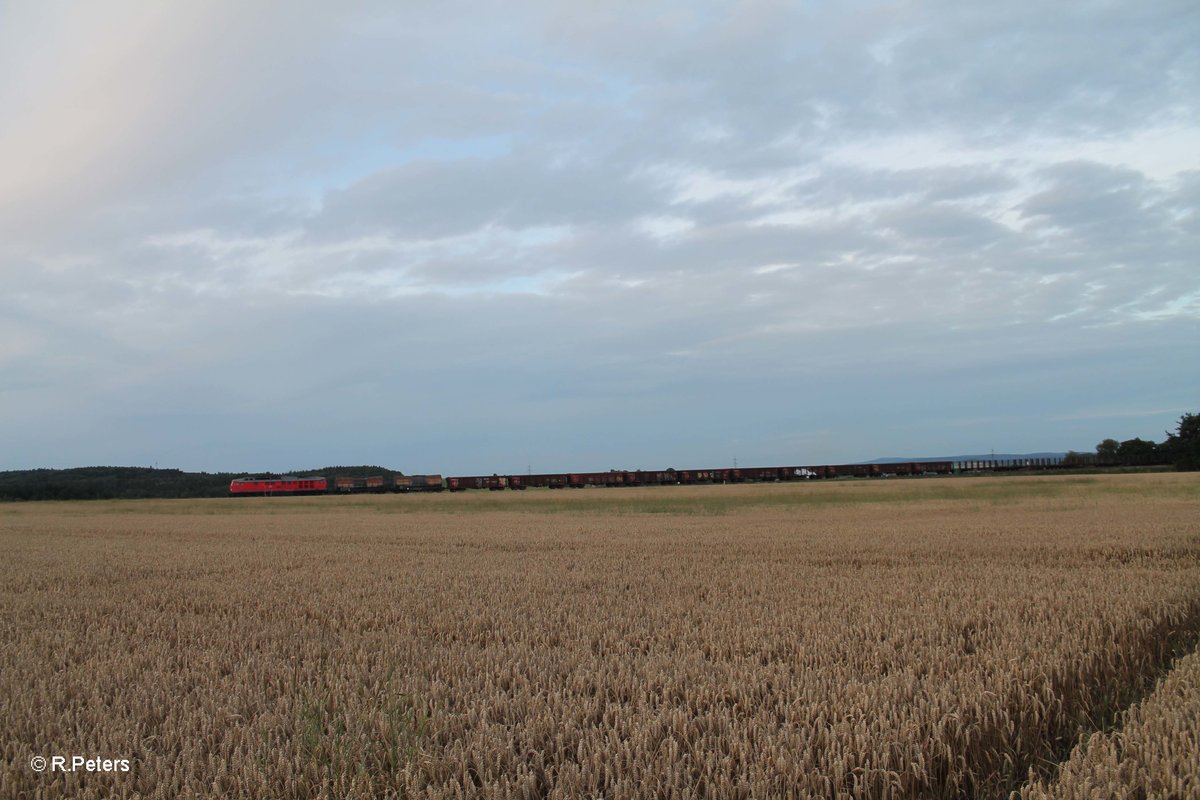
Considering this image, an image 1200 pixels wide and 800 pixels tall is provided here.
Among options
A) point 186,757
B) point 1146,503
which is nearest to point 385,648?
point 186,757

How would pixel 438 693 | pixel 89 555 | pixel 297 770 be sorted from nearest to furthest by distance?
pixel 297 770 → pixel 438 693 → pixel 89 555

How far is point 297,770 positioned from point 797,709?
10.2 ft

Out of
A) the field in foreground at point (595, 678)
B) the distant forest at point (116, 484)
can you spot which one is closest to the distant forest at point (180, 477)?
the distant forest at point (116, 484)

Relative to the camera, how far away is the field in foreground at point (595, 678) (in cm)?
416

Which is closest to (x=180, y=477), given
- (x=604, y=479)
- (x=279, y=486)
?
(x=279, y=486)

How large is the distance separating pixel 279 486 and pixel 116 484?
4842cm

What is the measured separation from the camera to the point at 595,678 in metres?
5.75

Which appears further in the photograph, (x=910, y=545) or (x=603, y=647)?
(x=910, y=545)

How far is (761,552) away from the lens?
1680 centimetres

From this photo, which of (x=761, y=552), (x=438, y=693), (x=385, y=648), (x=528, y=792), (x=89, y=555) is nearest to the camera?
(x=528, y=792)

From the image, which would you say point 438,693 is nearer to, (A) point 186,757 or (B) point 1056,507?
(A) point 186,757

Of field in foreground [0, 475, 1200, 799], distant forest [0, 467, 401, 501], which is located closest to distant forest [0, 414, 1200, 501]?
distant forest [0, 467, 401, 501]

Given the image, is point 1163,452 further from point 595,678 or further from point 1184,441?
point 595,678

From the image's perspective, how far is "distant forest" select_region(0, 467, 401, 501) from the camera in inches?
3863
